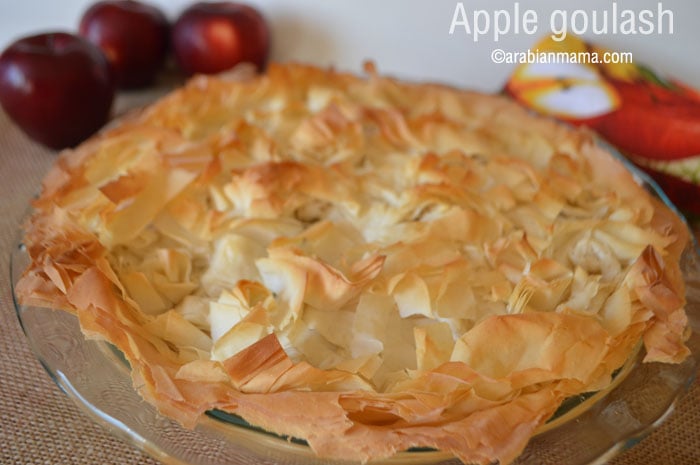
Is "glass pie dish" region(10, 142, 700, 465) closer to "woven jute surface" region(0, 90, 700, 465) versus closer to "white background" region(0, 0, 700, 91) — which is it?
"woven jute surface" region(0, 90, 700, 465)

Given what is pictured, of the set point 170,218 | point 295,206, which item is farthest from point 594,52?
point 170,218

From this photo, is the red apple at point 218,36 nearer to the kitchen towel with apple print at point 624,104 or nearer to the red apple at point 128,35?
the red apple at point 128,35

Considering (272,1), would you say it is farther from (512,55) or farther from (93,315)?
(93,315)

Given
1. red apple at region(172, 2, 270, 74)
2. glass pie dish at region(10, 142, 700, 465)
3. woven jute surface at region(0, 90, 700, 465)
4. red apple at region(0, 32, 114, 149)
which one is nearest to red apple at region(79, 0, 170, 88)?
red apple at region(172, 2, 270, 74)

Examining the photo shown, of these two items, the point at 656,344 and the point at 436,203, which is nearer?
the point at 656,344

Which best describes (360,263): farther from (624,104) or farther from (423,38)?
(423,38)

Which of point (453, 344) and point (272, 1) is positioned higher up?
point (272, 1)

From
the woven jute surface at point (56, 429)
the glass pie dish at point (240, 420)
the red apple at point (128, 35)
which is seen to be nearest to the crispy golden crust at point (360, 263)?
the glass pie dish at point (240, 420)
